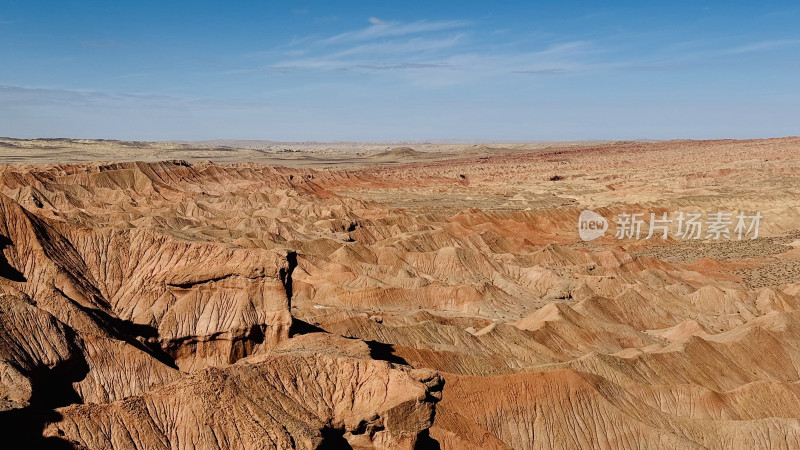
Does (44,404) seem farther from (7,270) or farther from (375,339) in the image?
(375,339)

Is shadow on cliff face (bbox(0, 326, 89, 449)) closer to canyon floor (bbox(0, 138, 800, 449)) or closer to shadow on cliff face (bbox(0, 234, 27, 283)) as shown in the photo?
canyon floor (bbox(0, 138, 800, 449))

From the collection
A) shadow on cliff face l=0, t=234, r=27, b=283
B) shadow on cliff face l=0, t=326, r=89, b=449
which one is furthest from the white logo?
shadow on cliff face l=0, t=326, r=89, b=449

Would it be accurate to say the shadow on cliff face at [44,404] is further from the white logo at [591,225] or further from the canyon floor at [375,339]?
the white logo at [591,225]

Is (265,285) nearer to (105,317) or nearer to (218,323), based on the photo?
(218,323)

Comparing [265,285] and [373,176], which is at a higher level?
[265,285]

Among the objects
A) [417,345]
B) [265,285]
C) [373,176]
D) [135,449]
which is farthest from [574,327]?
[373,176]

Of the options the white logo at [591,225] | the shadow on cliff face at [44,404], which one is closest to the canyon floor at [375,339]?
the shadow on cliff face at [44,404]
